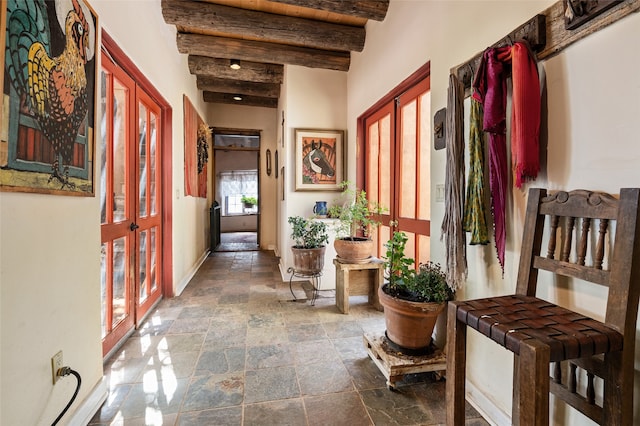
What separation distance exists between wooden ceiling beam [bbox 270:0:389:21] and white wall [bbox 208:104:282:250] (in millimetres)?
3120

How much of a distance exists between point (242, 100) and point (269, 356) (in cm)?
456

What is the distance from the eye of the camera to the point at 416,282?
171cm

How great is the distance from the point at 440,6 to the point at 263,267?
3.64 m

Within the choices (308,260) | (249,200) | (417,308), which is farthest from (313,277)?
(249,200)

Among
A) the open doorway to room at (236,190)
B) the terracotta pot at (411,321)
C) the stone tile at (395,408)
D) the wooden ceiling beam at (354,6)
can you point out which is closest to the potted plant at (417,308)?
the terracotta pot at (411,321)

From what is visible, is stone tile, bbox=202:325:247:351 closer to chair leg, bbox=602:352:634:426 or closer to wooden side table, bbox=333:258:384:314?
wooden side table, bbox=333:258:384:314

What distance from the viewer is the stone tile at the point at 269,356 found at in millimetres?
1818

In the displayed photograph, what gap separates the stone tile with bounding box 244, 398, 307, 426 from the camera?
1358mm

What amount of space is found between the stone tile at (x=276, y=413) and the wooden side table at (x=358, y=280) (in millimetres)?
1205

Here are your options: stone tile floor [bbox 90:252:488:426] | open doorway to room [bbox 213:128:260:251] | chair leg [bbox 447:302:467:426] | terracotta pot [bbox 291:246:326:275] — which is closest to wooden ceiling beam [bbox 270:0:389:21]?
terracotta pot [bbox 291:246:326:275]

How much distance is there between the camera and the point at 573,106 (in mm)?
1062

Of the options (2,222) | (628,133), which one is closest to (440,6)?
(628,133)

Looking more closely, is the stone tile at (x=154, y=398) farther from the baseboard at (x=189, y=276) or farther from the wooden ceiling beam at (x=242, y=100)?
the wooden ceiling beam at (x=242, y=100)

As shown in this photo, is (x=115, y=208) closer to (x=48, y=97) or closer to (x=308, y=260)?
(x=48, y=97)
